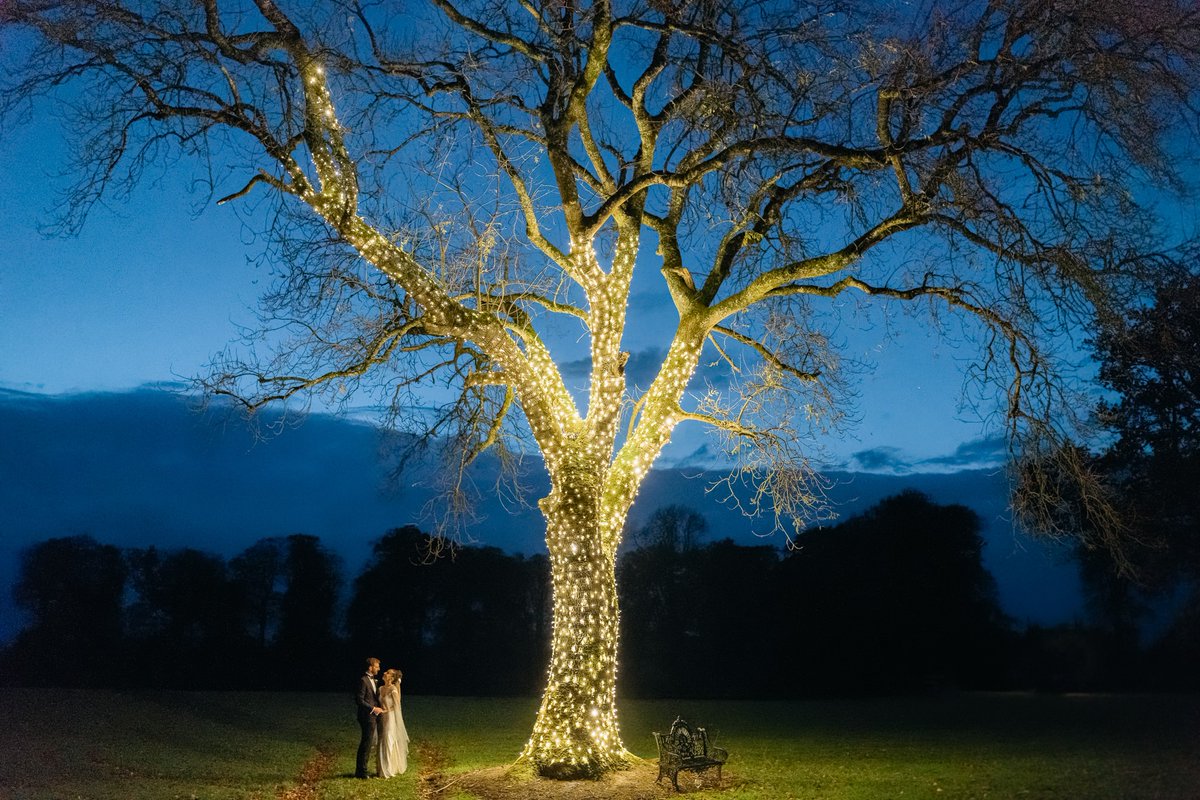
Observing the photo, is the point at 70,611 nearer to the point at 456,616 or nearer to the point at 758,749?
the point at 456,616

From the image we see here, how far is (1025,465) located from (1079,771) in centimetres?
364

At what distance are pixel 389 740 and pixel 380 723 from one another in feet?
0.80

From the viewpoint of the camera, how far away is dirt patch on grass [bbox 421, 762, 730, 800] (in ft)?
32.5

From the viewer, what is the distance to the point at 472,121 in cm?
1227

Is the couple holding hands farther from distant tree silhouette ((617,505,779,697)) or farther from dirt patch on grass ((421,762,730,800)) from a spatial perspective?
distant tree silhouette ((617,505,779,697))

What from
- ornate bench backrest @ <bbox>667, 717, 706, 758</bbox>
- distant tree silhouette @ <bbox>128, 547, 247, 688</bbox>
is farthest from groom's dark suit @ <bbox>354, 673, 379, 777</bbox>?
distant tree silhouette @ <bbox>128, 547, 247, 688</bbox>

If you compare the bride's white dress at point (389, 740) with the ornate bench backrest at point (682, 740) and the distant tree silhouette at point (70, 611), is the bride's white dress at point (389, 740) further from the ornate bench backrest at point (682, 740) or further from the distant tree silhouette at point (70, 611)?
the distant tree silhouette at point (70, 611)

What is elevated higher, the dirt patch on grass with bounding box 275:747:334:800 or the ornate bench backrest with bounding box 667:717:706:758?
the ornate bench backrest with bounding box 667:717:706:758

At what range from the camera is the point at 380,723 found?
12336 millimetres

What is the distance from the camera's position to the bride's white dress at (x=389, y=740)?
40.2 feet

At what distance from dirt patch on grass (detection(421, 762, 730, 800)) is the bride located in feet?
3.63

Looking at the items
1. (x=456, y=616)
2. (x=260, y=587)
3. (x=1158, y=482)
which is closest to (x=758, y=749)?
(x=1158, y=482)

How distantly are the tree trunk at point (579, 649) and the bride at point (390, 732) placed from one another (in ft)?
7.07

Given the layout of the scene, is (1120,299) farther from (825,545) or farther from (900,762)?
(825,545)
